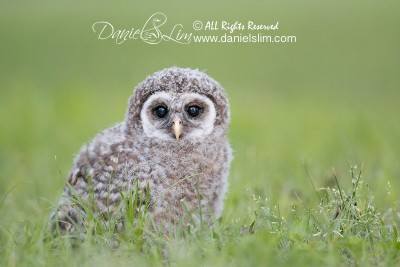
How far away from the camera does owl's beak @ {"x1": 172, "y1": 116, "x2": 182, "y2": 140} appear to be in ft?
15.2

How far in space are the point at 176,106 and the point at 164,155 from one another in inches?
12.4

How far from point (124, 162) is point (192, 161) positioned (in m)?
0.43

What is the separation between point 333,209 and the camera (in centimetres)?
441

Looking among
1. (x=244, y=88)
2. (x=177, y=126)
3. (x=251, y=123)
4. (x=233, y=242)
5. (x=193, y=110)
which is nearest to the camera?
(x=233, y=242)

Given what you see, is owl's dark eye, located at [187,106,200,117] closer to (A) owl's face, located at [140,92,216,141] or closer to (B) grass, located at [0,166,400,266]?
(A) owl's face, located at [140,92,216,141]

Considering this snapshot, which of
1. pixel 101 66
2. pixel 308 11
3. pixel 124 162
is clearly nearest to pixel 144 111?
pixel 124 162

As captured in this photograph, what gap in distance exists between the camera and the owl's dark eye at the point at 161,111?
4.74m

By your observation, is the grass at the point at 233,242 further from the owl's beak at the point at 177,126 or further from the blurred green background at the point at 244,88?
the blurred green background at the point at 244,88

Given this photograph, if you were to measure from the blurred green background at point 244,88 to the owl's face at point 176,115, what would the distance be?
79 cm

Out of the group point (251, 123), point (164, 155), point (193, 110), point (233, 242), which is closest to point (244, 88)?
point (251, 123)

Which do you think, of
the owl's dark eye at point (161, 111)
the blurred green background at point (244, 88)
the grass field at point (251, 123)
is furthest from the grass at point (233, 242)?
the blurred green background at point (244, 88)

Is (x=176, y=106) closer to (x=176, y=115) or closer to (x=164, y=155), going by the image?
(x=176, y=115)

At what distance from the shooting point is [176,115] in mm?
4668

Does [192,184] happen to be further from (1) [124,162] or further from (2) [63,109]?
(2) [63,109]
